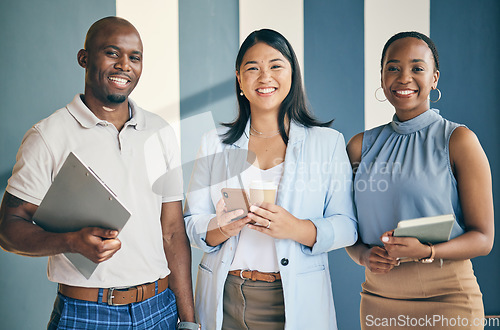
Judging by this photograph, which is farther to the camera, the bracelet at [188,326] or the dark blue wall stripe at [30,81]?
the dark blue wall stripe at [30,81]

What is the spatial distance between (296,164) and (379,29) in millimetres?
1500

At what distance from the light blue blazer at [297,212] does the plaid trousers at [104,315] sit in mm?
242

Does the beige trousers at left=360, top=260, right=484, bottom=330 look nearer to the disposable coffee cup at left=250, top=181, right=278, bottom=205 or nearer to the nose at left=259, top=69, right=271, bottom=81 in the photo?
the disposable coffee cup at left=250, top=181, right=278, bottom=205

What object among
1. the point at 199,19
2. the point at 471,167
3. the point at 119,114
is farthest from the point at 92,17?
the point at 471,167

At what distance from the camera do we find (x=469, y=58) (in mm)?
2943

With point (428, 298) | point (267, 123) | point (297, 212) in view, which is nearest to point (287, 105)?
point (267, 123)

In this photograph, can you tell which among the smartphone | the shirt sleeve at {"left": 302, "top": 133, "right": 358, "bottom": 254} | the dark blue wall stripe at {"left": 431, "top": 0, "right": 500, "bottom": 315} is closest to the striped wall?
the dark blue wall stripe at {"left": 431, "top": 0, "right": 500, "bottom": 315}

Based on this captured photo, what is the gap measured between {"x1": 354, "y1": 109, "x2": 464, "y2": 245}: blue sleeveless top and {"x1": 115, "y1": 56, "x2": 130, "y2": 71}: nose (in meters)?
1.07

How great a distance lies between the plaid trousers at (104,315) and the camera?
1.64m

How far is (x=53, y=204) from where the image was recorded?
1.48 meters

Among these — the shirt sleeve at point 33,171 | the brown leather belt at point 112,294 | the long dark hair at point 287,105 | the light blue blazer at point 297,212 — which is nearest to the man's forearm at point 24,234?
the shirt sleeve at point 33,171

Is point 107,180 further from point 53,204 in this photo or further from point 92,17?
point 92,17

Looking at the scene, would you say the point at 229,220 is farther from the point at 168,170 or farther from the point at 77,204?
the point at 77,204

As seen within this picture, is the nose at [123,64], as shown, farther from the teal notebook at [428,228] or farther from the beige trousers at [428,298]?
the beige trousers at [428,298]
